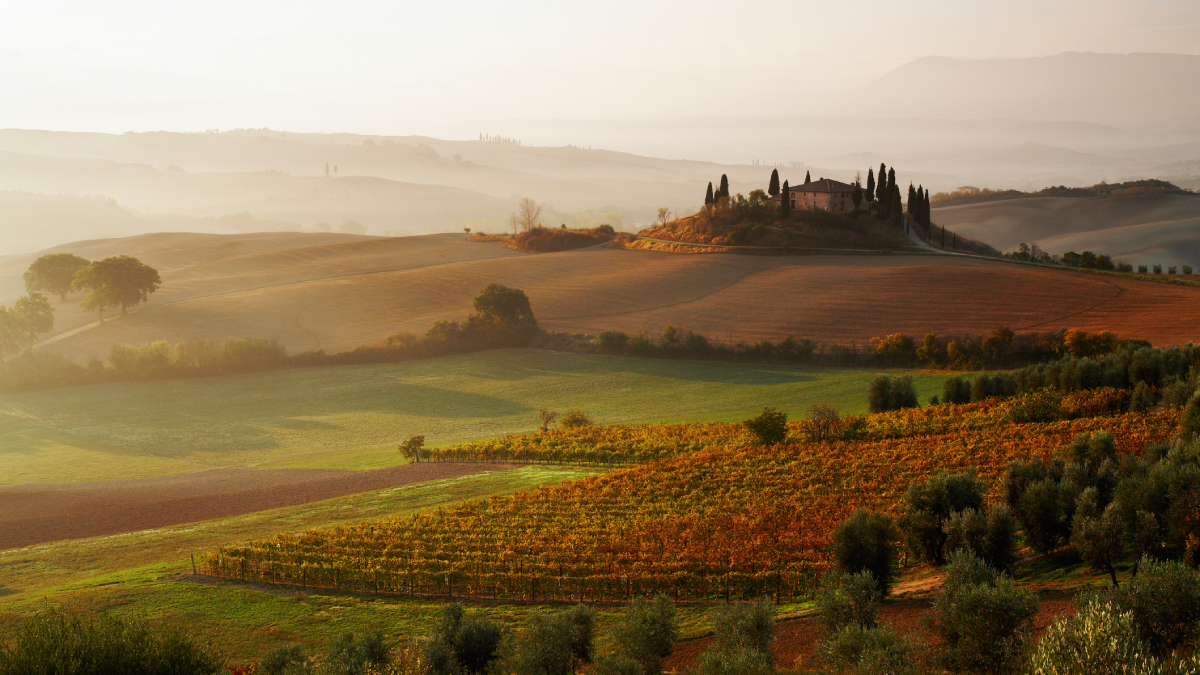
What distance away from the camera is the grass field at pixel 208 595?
21344 mm

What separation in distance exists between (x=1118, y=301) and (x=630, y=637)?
66619mm

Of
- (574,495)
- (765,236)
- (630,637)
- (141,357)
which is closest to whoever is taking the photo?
(630,637)

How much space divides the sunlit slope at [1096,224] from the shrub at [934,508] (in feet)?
422

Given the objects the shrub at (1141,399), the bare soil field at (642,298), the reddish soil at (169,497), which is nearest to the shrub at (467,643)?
the reddish soil at (169,497)

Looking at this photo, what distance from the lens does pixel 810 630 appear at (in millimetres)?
→ 18984

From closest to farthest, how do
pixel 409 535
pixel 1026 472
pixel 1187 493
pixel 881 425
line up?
pixel 1187 493 → pixel 1026 472 → pixel 409 535 → pixel 881 425

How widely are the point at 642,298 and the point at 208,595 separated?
63805mm

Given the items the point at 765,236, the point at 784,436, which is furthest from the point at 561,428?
the point at 765,236

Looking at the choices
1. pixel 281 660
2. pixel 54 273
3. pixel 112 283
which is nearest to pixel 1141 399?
pixel 281 660

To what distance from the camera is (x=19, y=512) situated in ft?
115

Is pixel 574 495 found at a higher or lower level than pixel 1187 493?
lower

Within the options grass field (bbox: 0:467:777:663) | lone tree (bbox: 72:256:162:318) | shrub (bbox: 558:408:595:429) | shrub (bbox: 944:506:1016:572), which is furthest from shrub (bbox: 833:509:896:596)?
lone tree (bbox: 72:256:162:318)

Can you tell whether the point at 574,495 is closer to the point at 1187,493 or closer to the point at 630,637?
the point at 630,637

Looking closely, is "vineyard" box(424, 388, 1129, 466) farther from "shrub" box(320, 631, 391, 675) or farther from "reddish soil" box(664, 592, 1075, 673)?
"shrub" box(320, 631, 391, 675)
